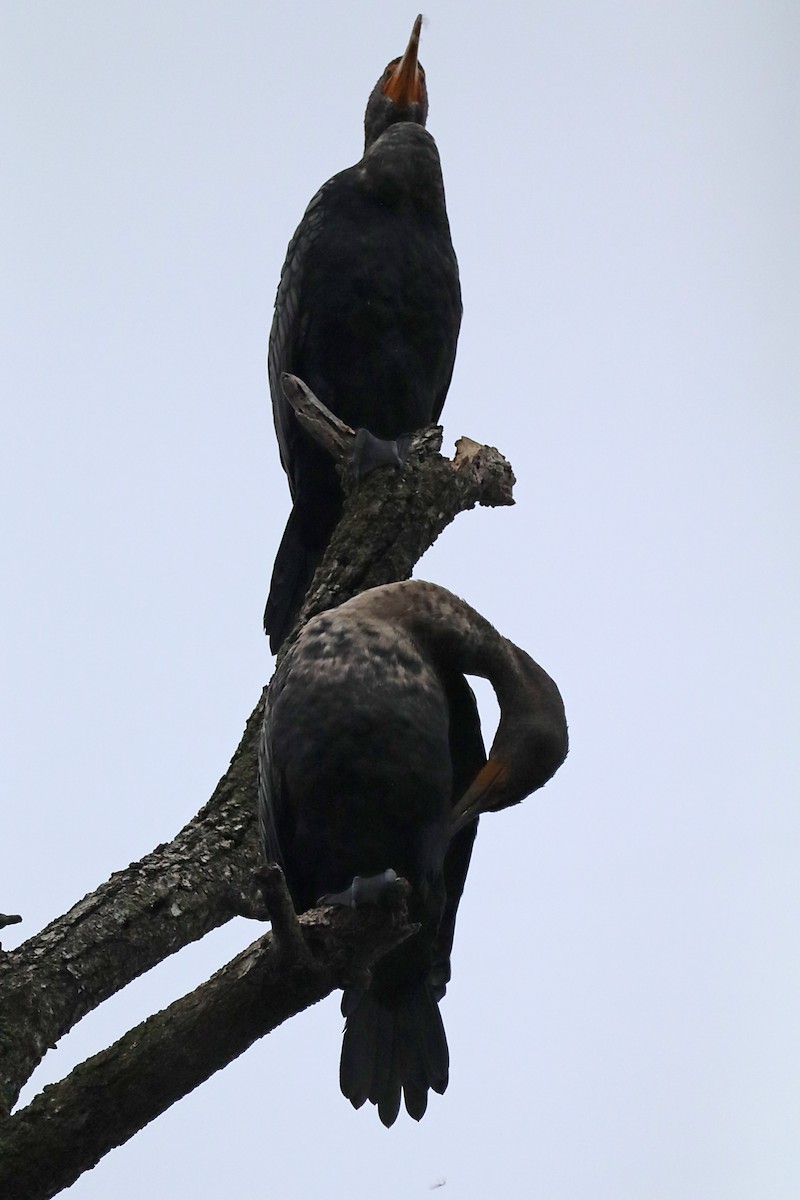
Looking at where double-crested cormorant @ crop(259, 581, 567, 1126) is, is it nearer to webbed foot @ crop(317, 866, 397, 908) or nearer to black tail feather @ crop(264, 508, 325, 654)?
webbed foot @ crop(317, 866, 397, 908)

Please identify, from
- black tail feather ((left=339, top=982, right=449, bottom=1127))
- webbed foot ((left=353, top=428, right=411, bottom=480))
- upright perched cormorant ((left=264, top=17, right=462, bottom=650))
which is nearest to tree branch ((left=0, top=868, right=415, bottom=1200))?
black tail feather ((left=339, top=982, right=449, bottom=1127))

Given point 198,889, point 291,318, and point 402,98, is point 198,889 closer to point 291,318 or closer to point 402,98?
point 291,318

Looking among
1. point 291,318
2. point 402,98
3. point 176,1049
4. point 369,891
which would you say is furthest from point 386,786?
point 402,98

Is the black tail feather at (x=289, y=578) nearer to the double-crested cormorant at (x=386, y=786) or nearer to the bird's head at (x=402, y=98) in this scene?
the double-crested cormorant at (x=386, y=786)

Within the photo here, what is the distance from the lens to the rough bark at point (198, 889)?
3.32 meters

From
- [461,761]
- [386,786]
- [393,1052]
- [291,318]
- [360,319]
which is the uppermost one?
[291,318]

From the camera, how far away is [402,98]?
21.4ft

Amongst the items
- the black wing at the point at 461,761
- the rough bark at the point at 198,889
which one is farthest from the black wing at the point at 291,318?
the black wing at the point at 461,761

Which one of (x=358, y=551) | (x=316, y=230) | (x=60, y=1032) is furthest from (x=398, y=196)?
(x=60, y=1032)

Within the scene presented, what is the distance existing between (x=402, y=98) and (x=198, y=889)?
12.7 ft

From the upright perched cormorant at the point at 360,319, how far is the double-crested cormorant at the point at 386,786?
144 cm

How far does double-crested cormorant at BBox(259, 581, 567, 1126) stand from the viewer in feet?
12.4

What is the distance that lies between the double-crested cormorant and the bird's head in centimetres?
311

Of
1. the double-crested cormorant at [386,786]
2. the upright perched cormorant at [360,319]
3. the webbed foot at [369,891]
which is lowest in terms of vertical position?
the webbed foot at [369,891]
